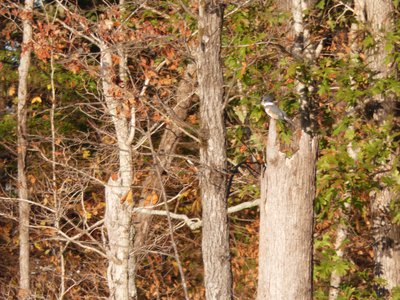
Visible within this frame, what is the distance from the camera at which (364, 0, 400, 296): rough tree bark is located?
1077cm

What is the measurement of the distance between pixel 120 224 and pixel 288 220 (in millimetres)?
3495

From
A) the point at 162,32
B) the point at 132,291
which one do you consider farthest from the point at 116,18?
the point at 132,291

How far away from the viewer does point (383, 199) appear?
433 inches

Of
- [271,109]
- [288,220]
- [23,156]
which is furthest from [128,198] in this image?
[271,109]

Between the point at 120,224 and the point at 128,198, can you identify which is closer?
the point at 128,198

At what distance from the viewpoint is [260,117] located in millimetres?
9672

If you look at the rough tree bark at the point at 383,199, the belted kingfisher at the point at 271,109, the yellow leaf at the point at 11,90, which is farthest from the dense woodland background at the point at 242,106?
the yellow leaf at the point at 11,90

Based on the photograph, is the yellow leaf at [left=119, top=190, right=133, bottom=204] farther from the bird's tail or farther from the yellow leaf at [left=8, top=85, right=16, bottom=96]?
the yellow leaf at [left=8, top=85, right=16, bottom=96]

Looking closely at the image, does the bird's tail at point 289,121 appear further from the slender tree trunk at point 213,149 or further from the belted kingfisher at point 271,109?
the slender tree trunk at point 213,149

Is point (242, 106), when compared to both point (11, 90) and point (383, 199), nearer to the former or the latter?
point (383, 199)

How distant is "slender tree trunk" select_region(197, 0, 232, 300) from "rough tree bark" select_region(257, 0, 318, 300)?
50 centimetres

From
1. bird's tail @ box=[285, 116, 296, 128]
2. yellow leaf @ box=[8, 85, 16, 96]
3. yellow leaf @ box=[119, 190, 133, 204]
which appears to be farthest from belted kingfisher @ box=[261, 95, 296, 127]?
yellow leaf @ box=[8, 85, 16, 96]

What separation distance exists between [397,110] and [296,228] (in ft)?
11.2

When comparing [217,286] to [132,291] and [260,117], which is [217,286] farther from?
[132,291]
